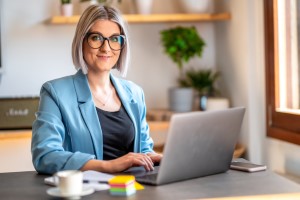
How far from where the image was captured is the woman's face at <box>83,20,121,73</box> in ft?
8.07

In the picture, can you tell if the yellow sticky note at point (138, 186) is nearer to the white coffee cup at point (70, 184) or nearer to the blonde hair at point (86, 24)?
the white coffee cup at point (70, 184)

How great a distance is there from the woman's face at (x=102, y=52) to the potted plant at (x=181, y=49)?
1625 mm

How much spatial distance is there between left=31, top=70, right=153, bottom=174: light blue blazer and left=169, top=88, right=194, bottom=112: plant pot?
1.62 m

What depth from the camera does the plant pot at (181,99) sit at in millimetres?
4172

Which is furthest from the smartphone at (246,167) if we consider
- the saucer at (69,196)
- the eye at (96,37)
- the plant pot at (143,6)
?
the plant pot at (143,6)

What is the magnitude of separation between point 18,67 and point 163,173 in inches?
98.7

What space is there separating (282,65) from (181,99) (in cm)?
85

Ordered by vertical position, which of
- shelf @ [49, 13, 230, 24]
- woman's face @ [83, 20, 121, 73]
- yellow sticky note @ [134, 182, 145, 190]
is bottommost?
yellow sticky note @ [134, 182, 145, 190]

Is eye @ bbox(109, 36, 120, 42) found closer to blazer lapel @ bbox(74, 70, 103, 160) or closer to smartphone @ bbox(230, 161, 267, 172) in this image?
blazer lapel @ bbox(74, 70, 103, 160)

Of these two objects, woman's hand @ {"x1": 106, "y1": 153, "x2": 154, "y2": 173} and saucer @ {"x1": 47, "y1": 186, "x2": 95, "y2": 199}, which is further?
woman's hand @ {"x1": 106, "y1": 153, "x2": 154, "y2": 173}

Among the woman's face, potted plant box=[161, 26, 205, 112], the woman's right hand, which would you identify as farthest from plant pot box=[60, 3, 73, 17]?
the woman's right hand

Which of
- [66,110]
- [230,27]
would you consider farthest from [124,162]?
[230,27]

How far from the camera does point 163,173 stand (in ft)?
6.23

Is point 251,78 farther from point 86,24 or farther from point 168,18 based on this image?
point 86,24
